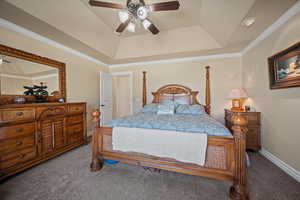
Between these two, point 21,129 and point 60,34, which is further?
point 60,34

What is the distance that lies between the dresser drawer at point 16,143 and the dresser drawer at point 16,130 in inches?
2.3

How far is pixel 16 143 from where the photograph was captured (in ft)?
5.48

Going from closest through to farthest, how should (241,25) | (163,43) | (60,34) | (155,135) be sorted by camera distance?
(155,135)
(241,25)
(60,34)
(163,43)

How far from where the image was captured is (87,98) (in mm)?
3430

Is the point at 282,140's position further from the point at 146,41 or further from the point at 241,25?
the point at 146,41

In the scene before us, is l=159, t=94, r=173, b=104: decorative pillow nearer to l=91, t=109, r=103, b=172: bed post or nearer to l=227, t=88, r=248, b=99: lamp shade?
l=227, t=88, r=248, b=99: lamp shade

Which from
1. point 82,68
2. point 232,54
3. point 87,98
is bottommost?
point 87,98

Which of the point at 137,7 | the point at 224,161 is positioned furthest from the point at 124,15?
the point at 224,161

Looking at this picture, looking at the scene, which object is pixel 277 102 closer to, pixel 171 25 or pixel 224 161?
pixel 224 161

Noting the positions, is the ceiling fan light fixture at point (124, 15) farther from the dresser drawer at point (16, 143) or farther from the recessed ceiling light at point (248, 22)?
the dresser drawer at point (16, 143)

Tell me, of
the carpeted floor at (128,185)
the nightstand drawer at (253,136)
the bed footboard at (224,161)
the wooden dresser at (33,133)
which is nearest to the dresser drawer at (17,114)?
the wooden dresser at (33,133)

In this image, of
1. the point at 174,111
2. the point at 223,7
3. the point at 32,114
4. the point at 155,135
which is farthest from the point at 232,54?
the point at 32,114

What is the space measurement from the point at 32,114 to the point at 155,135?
2012 mm

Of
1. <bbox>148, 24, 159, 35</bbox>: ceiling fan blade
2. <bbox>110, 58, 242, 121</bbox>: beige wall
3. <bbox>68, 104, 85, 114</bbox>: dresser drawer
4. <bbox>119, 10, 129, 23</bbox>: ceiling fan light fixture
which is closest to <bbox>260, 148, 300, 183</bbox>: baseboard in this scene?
<bbox>110, 58, 242, 121</bbox>: beige wall
